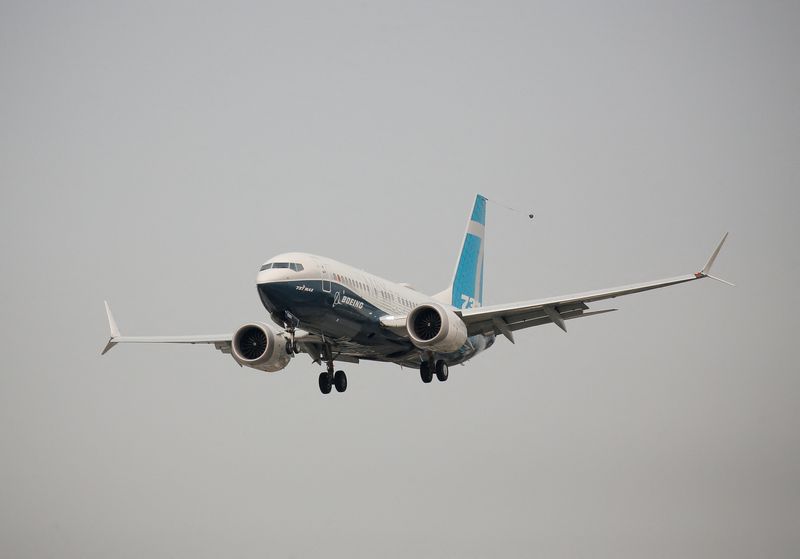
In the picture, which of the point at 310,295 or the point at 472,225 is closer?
the point at 310,295

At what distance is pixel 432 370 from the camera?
168 ft

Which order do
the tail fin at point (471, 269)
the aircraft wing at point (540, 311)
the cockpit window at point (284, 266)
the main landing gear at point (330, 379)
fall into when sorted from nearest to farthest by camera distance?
the cockpit window at point (284, 266)
the aircraft wing at point (540, 311)
the main landing gear at point (330, 379)
the tail fin at point (471, 269)

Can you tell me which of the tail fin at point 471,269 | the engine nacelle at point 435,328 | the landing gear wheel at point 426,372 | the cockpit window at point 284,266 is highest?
the tail fin at point 471,269

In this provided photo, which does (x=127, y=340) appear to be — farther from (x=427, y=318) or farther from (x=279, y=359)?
(x=427, y=318)

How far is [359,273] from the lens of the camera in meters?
47.4

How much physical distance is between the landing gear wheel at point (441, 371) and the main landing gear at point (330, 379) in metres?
4.05

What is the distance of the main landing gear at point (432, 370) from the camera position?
51.1 metres

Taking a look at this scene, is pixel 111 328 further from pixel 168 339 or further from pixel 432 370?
pixel 432 370

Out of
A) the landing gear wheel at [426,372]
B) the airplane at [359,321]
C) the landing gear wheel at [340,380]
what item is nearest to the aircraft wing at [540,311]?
the airplane at [359,321]

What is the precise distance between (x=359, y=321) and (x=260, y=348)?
15.4ft

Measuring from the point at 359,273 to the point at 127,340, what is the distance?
12738 mm

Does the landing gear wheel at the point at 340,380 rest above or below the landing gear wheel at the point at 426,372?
below

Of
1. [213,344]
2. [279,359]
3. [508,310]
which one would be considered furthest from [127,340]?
[508,310]

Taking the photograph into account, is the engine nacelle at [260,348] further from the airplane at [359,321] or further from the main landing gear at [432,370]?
the main landing gear at [432,370]
